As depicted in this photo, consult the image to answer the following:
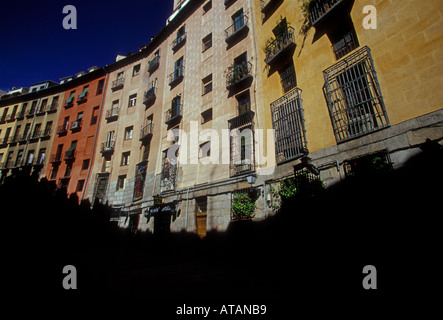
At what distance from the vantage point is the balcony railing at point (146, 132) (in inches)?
741

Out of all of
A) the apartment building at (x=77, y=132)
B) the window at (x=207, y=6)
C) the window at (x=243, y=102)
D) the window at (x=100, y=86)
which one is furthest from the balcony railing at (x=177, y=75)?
the window at (x=100, y=86)

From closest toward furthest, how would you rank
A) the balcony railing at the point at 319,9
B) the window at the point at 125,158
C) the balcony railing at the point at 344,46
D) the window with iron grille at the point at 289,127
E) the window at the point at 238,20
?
the balcony railing at the point at 344,46 < the balcony railing at the point at 319,9 < the window with iron grille at the point at 289,127 < the window at the point at 238,20 < the window at the point at 125,158

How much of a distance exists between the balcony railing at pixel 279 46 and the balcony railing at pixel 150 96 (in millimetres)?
12260

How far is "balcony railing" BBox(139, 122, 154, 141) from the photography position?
61.7 ft

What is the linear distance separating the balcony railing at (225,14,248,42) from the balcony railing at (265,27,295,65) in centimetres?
320

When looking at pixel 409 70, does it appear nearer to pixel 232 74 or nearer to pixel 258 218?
pixel 258 218

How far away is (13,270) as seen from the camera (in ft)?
10.1

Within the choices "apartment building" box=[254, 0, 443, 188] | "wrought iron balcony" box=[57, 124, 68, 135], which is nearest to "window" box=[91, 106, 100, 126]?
"wrought iron balcony" box=[57, 124, 68, 135]

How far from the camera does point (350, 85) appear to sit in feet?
26.8

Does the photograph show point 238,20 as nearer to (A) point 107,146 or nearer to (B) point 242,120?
(B) point 242,120

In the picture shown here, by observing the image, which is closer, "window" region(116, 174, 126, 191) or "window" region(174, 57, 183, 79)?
"window" region(174, 57, 183, 79)

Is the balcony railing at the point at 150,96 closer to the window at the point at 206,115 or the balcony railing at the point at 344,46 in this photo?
the window at the point at 206,115

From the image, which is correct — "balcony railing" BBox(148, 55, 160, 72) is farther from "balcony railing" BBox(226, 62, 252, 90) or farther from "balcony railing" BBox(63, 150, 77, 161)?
"balcony railing" BBox(63, 150, 77, 161)

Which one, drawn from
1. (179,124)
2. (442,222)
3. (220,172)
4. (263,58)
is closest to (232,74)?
(263,58)
